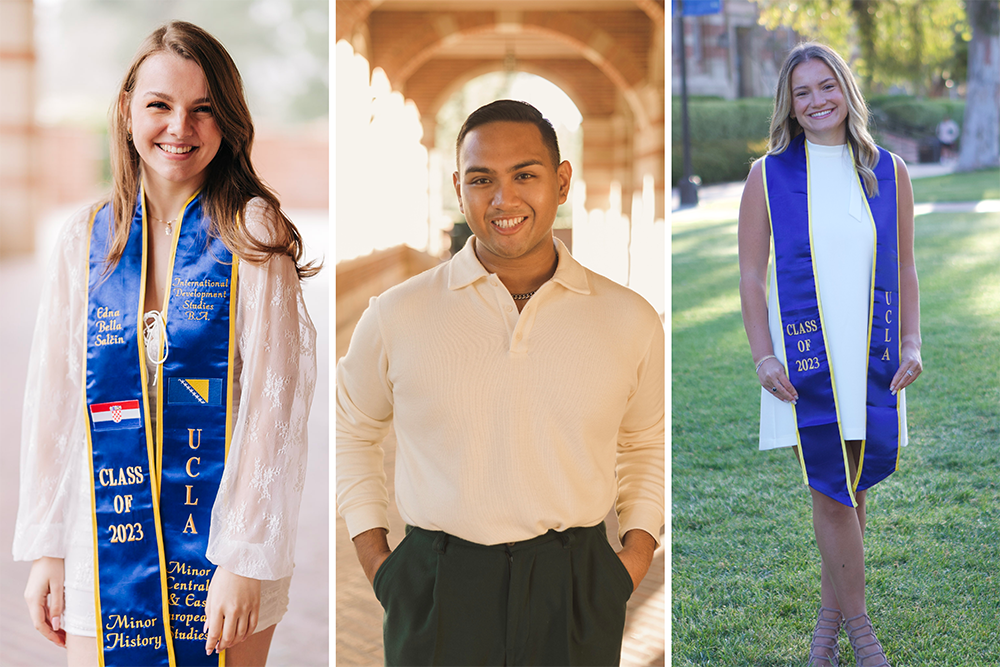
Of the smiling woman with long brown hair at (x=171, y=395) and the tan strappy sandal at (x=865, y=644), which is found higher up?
the smiling woman with long brown hair at (x=171, y=395)

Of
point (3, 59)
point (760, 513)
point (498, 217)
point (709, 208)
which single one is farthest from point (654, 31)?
point (498, 217)

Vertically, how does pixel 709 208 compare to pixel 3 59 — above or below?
below

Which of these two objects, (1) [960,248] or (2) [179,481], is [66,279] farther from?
(1) [960,248]

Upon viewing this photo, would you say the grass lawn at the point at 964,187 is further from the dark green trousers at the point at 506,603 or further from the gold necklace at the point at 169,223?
the gold necklace at the point at 169,223

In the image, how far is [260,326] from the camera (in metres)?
1.79

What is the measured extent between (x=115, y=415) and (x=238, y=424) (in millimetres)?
258

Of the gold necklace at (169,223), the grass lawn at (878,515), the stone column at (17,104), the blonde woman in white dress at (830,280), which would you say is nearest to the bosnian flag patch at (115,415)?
the gold necklace at (169,223)

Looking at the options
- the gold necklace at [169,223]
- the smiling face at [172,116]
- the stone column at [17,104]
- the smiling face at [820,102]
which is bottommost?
the gold necklace at [169,223]

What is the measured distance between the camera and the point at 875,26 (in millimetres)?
4492

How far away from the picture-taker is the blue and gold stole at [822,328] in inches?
88.7

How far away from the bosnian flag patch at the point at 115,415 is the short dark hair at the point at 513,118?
33.2 inches

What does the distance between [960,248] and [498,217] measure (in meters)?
5.61

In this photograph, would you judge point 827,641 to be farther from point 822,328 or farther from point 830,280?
point 830,280

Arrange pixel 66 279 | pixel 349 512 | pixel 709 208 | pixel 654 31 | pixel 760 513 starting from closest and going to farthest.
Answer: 1. pixel 66 279
2. pixel 349 512
3. pixel 760 513
4. pixel 709 208
5. pixel 654 31
